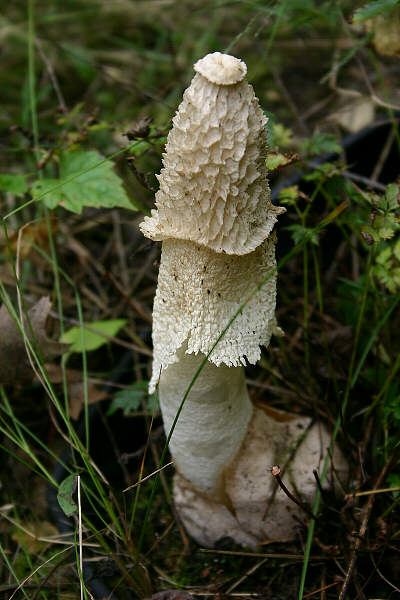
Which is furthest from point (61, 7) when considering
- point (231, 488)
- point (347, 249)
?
point (231, 488)

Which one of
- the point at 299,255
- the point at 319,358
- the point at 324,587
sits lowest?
the point at 324,587

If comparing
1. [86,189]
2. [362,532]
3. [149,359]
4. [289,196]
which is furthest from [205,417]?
[86,189]

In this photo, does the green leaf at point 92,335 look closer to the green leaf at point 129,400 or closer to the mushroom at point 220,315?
the green leaf at point 129,400

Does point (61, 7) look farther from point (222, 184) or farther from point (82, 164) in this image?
point (222, 184)

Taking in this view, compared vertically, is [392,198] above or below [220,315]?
above

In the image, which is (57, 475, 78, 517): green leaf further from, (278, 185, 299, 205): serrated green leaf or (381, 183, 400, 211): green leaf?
(381, 183, 400, 211): green leaf

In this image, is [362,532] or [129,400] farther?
[129,400]

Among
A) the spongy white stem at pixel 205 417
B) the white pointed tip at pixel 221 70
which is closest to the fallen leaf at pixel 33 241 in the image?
the spongy white stem at pixel 205 417

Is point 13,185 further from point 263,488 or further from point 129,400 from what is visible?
point 263,488

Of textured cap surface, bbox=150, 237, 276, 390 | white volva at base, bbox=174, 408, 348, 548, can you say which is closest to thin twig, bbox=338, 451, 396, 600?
white volva at base, bbox=174, 408, 348, 548
